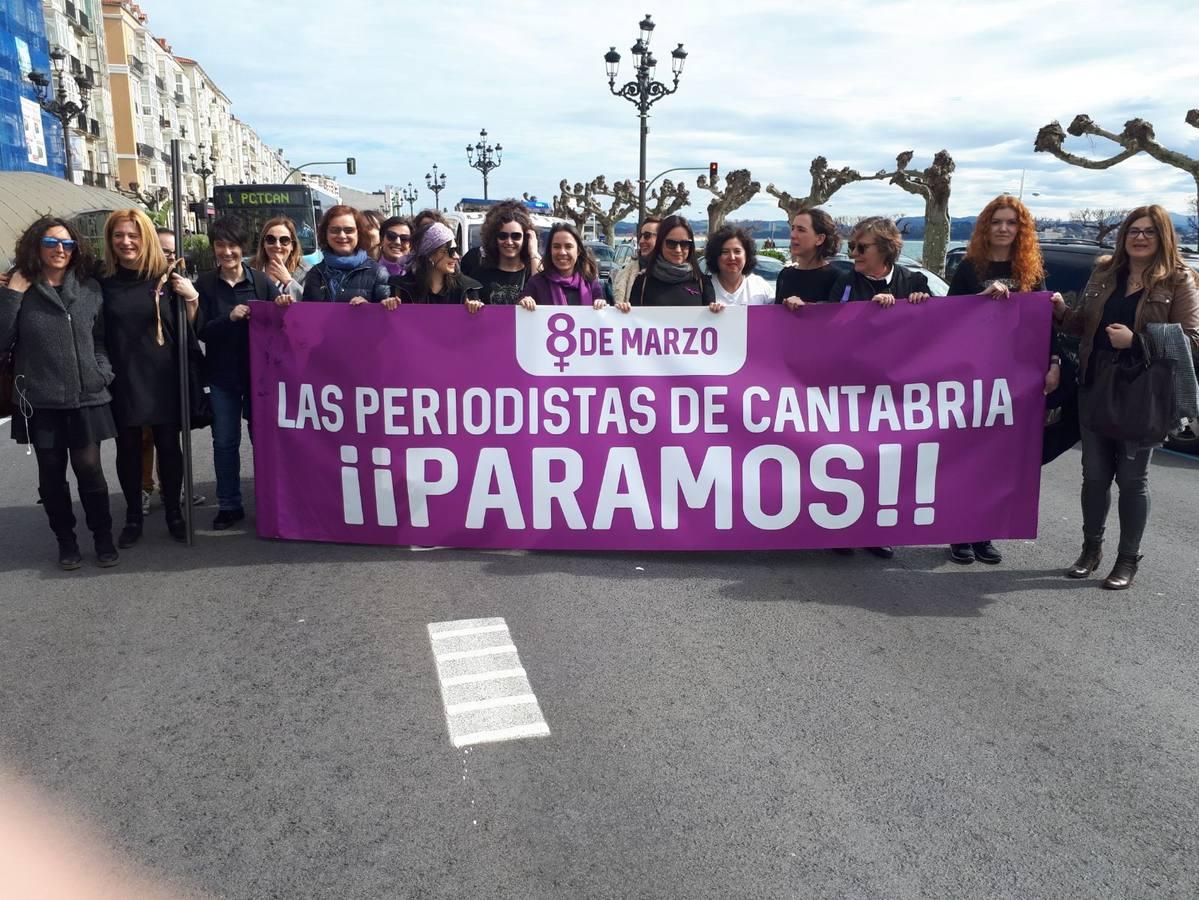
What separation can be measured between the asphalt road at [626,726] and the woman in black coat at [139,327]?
0.76 metres

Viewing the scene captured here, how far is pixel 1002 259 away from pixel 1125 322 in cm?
74

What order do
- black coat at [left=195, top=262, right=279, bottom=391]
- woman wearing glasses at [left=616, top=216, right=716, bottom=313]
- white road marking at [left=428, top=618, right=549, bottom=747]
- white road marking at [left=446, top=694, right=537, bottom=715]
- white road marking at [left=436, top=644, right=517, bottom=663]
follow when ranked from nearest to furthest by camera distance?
white road marking at [left=428, top=618, right=549, bottom=747], white road marking at [left=446, top=694, right=537, bottom=715], white road marking at [left=436, top=644, right=517, bottom=663], woman wearing glasses at [left=616, top=216, right=716, bottom=313], black coat at [left=195, top=262, right=279, bottom=391]

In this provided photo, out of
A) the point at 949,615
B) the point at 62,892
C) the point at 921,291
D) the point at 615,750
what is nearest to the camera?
the point at 62,892

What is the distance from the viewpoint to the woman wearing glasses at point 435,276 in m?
5.68

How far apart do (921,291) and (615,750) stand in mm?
3115

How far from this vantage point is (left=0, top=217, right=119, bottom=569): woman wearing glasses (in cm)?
503

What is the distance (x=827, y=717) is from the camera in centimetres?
359

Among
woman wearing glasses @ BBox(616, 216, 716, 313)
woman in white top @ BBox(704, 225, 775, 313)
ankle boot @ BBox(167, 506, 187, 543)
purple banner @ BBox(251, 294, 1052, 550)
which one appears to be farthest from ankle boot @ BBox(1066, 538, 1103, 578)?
ankle boot @ BBox(167, 506, 187, 543)

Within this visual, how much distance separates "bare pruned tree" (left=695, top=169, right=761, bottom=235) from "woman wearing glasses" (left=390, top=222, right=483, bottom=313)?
34.4 m

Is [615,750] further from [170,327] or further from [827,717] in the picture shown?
[170,327]

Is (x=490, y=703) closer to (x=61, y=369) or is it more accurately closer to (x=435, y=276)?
(x=435, y=276)

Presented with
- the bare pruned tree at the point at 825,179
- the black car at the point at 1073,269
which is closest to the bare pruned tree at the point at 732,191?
the bare pruned tree at the point at 825,179

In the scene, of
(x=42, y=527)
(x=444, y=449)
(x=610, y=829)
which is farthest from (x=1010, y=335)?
(x=42, y=527)

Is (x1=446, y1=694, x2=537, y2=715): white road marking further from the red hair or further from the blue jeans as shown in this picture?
the red hair
